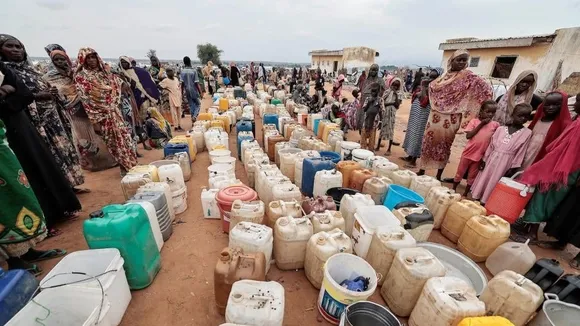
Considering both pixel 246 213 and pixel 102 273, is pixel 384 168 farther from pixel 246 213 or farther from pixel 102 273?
pixel 102 273

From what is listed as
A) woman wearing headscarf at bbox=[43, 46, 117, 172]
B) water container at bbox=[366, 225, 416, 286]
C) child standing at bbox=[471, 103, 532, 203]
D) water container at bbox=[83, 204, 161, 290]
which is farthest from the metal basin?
woman wearing headscarf at bbox=[43, 46, 117, 172]

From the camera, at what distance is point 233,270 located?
1911 millimetres

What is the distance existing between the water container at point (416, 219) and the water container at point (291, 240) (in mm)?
1091

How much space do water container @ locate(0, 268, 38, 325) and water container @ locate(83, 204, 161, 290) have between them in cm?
41

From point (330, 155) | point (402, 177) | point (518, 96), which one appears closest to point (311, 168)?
point (330, 155)

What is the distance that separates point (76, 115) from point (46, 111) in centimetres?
123

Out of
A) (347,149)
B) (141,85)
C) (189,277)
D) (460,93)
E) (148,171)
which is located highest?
(460,93)

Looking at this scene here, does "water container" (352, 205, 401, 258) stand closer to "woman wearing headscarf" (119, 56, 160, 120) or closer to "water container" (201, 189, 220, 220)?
"water container" (201, 189, 220, 220)

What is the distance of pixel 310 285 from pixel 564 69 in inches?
527

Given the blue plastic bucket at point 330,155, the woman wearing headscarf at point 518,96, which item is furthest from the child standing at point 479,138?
the blue plastic bucket at point 330,155

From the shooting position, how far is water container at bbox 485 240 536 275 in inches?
93.6

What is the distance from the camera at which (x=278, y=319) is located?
5.15 ft

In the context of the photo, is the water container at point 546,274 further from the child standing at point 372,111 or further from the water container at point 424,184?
the child standing at point 372,111

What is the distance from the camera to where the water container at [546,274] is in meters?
1.98
